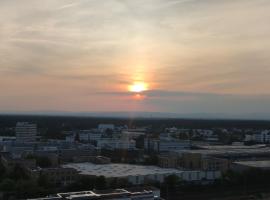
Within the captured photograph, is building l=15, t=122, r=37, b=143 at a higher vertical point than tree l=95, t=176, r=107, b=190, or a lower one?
higher

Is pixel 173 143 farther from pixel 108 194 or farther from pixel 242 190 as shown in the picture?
pixel 108 194

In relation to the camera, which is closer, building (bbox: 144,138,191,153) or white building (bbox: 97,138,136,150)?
building (bbox: 144,138,191,153)

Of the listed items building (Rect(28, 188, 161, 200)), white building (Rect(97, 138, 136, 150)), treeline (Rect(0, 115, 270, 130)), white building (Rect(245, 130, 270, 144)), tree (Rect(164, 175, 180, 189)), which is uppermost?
treeline (Rect(0, 115, 270, 130))

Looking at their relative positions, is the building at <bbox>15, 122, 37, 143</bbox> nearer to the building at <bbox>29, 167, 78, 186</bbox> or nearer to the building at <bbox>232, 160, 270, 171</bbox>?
the building at <bbox>29, 167, 78, 186</bbox>

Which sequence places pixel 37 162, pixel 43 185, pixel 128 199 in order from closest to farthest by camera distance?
pixel 128 199 < pixel 43 185 < pixel 37 162

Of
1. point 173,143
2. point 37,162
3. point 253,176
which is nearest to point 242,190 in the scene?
point 253,176

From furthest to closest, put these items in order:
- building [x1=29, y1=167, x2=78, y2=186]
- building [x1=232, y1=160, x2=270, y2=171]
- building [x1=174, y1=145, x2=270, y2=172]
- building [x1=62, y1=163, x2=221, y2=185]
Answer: building [x1=174, y1=145, x2=270, y2=172] → building [x1=232, y1=160, x2=270, y2=171] → building [x1=29, y1=167, x2=78, y2=186] → building [x1=62, y1=163, x2=221, y2=185]

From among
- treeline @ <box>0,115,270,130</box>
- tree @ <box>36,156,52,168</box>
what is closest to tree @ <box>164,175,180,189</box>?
tree @ <box>36,156,52,168</box>

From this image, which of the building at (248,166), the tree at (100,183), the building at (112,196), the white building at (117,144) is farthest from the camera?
the white building at (117,144)

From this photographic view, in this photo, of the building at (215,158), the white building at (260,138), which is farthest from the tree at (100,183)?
the white building at (260,138)

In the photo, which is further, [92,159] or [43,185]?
[92,159]

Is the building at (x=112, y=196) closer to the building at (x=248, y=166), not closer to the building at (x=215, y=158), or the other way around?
the building at (x=248, y=166)
